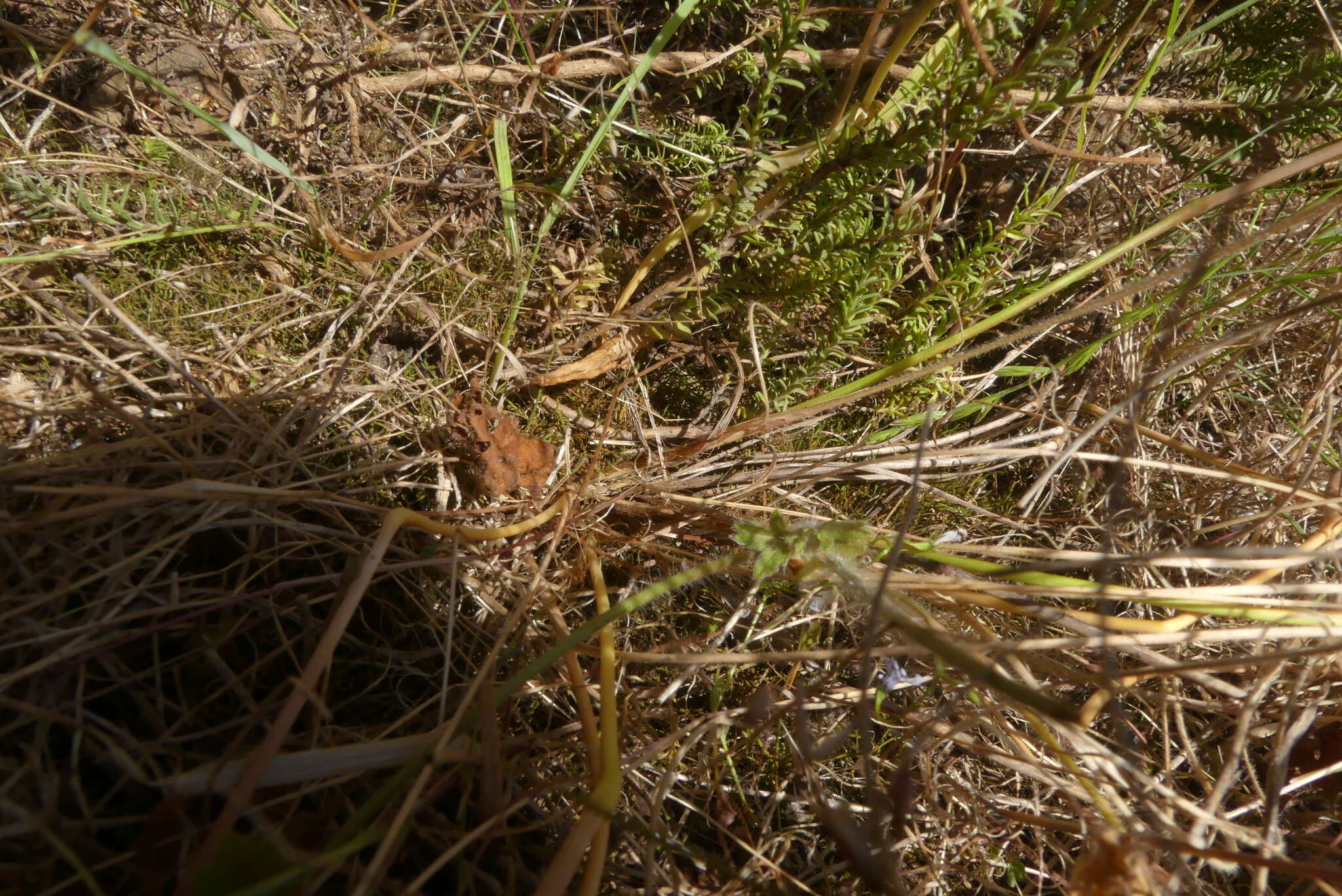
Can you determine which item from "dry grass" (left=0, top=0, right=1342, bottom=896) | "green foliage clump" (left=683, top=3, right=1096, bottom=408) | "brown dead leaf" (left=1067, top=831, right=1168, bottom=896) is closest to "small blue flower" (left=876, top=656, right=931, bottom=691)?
"dry grass" (left=0, top=0, right=1342, bottom=896)

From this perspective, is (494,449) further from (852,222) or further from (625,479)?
(852,222)

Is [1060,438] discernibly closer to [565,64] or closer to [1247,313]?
[1247,313]

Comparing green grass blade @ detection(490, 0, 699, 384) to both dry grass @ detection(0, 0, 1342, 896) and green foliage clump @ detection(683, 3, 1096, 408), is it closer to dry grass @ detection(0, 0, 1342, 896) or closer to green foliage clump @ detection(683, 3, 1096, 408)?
dry grass @ detection(0, 0, 1342, 896)

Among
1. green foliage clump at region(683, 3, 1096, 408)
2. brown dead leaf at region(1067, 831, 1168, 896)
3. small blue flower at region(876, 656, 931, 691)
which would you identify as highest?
green foliage clump at region(683, 3, 1096, 408)

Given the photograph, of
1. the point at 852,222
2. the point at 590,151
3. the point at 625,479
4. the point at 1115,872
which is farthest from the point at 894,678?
the point at 590,151

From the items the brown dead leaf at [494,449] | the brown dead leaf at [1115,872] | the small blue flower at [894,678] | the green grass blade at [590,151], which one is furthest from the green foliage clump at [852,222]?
the brown dead leaf at [1115,872]

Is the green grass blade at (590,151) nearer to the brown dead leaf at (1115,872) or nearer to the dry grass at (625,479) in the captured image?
the dry grass at (625,479)
